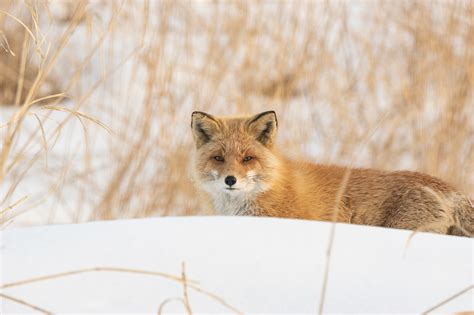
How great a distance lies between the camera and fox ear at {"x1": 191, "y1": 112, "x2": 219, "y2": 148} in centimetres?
386

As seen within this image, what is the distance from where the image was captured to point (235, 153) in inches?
151

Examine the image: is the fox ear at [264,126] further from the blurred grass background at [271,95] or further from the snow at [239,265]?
the snow at [239,265]

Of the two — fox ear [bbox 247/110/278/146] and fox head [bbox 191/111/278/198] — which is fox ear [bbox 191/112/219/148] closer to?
fox head [bbox 191/111/278/198]

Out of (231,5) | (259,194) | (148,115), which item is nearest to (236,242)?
(259,194)

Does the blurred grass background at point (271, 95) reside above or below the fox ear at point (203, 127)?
above

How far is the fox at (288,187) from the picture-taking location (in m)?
3.66

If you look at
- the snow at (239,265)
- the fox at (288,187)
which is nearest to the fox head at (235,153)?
the fox at (288,187)

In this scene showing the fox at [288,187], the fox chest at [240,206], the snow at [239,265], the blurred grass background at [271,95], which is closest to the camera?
the snow at [239,265]

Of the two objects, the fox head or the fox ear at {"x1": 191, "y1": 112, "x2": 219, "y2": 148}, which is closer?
the fox head

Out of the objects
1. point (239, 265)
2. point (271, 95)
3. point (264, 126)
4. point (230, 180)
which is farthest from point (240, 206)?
point (271, 95)

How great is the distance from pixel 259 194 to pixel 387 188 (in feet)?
2.17

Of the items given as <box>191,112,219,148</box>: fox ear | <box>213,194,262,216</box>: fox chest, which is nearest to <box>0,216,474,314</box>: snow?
<box>213,194,262,216</box>: fox chest

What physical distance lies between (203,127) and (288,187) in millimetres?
558

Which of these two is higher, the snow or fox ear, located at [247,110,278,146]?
fox ear, located at [247,110,278,146]
